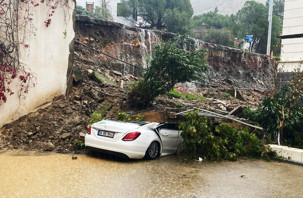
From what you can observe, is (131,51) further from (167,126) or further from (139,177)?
(139,177)

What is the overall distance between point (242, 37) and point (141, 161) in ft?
155

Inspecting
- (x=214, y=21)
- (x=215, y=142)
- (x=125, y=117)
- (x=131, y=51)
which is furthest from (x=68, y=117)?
(x=214, y=21)

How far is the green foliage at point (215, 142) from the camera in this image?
8223mm

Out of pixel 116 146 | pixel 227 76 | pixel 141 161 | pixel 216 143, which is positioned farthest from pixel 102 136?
pixel 227 76

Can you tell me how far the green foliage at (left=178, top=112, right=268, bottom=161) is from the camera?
8223 mm

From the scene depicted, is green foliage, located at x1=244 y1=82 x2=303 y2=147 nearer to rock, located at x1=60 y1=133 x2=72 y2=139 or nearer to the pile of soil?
the pile of soil

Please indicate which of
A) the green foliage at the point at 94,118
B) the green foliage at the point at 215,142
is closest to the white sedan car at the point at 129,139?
the green foliage at the point at 215,142

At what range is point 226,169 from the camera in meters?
7.45

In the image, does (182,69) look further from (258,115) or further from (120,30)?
(120,30)

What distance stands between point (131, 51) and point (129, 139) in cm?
1687

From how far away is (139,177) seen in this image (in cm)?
638

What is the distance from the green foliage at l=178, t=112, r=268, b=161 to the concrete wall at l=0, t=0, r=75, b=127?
5022 mm

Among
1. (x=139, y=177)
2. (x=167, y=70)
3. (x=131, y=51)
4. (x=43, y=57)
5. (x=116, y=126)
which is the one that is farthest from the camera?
(x=131, y=51)

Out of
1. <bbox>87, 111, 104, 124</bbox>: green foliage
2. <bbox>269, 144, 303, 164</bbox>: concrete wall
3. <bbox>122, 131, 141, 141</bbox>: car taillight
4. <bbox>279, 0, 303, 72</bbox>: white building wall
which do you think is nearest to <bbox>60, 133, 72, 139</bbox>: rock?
<bbox>87, 111, 104, 124</bbox>: green foliage
